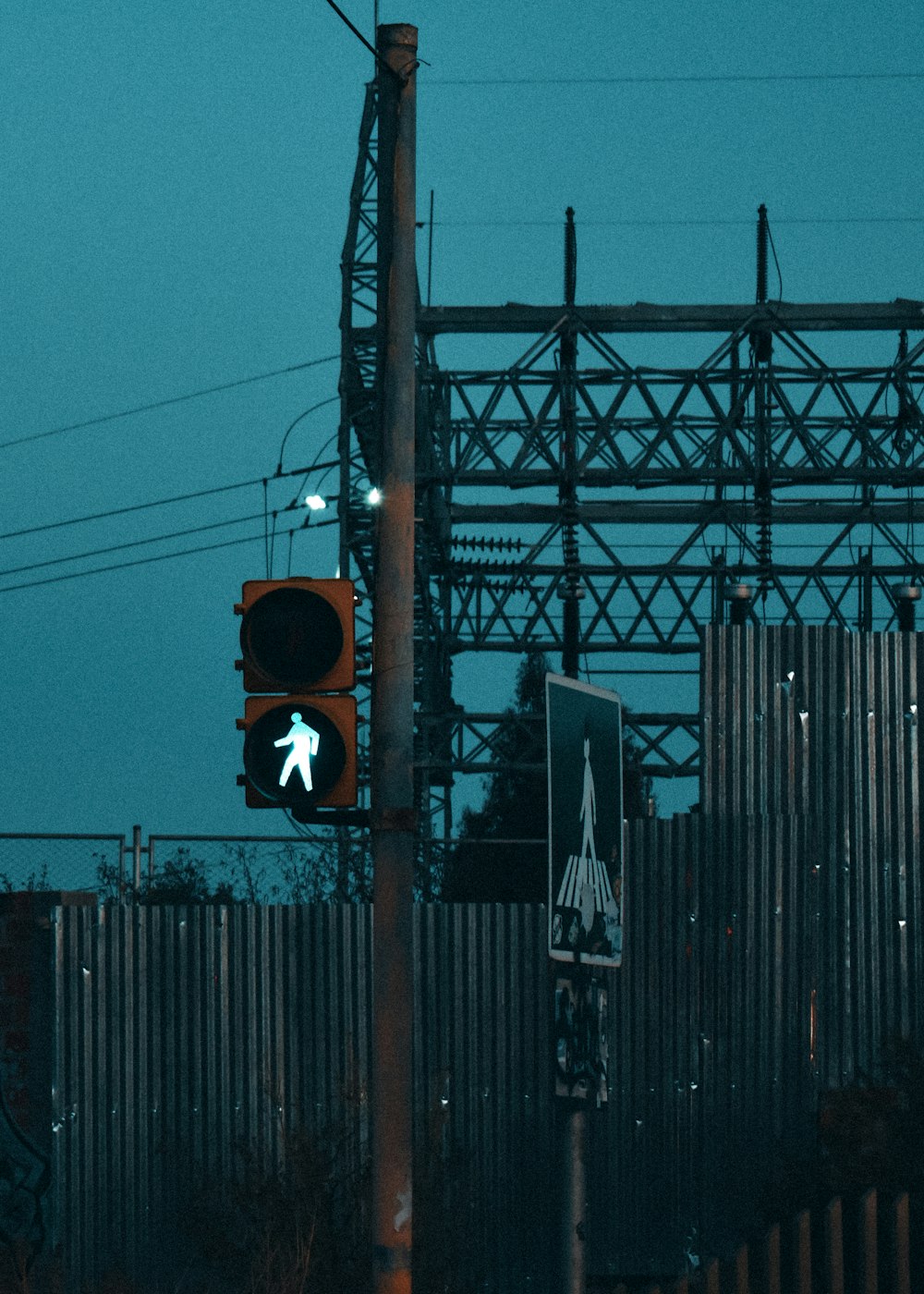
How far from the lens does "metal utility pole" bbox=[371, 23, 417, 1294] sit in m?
8.17

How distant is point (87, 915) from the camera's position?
42.9 feet

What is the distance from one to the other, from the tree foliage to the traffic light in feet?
85.9

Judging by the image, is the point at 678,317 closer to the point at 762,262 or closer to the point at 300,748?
the point at 762,262

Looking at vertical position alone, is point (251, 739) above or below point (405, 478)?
below

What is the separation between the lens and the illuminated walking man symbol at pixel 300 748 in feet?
27.2

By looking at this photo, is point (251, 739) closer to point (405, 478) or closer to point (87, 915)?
point (405, 478)

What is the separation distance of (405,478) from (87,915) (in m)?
5.60

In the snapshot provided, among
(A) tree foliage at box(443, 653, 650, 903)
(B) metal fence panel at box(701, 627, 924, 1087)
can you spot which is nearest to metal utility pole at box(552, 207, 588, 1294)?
(B) metal fence panel at box(701, 627, 924, 1087)

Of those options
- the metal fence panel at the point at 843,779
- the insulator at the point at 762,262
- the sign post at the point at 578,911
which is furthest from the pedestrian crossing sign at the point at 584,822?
the insulator at the point at 762,262

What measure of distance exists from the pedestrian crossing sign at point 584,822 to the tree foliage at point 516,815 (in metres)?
27.0

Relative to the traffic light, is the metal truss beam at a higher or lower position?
higher

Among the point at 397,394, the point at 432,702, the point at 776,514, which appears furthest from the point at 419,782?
the point at 397,394

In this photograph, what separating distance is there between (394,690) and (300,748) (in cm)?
53

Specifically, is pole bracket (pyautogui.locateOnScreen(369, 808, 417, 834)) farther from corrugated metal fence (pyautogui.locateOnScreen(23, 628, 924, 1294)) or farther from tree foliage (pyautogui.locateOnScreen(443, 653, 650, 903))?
tree foliage (pyautogui.locateOnScreen(443, 653, 650, 903))
